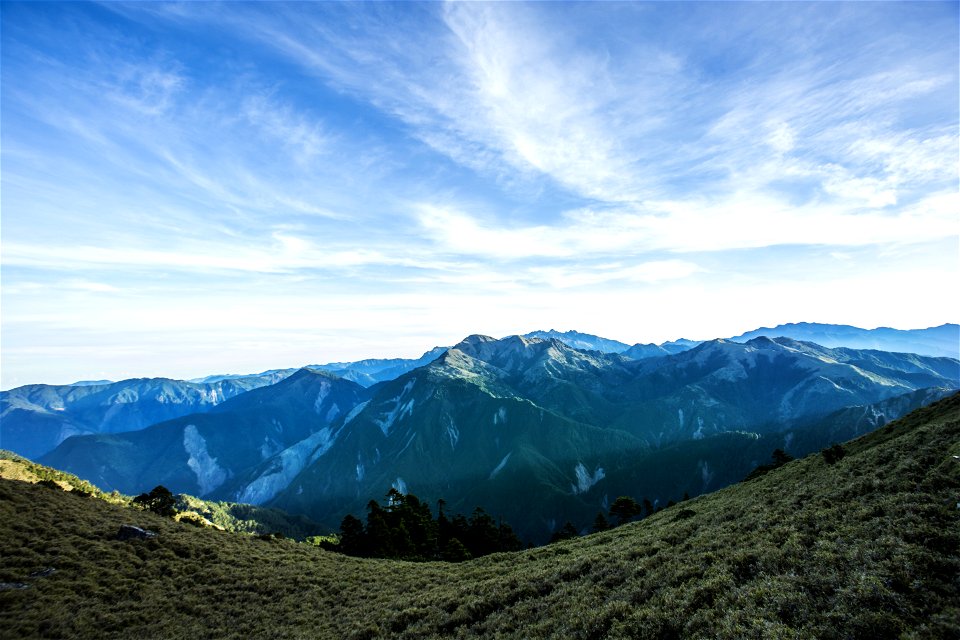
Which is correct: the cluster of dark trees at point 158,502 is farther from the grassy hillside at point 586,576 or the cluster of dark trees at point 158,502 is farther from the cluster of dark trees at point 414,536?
the cluster of dark trees at point 414,536

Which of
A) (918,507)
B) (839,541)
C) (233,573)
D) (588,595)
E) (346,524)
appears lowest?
(346,524)

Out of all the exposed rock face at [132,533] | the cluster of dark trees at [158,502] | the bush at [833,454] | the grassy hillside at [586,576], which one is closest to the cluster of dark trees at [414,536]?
the grassy hillside at [586,576]

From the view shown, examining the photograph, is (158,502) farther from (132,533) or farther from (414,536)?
(414,536)

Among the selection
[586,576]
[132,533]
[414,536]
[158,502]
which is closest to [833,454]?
[586,576]

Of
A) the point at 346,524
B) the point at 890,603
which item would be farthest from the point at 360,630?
the point at 346,524

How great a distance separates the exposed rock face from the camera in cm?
4281

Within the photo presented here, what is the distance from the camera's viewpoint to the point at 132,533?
4334cm

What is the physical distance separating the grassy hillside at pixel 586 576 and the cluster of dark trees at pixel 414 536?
98.3 feet

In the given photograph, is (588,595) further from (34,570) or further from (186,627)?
(34,570)

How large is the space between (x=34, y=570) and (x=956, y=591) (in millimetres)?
57222

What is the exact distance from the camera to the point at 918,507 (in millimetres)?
19984

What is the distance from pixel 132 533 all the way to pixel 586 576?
4693 centimetres

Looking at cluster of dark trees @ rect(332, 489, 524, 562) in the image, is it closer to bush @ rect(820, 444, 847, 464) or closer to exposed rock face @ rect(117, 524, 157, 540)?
exposed rock face @ rect(117, 524, 157, 540)

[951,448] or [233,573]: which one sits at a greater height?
[951,448]
